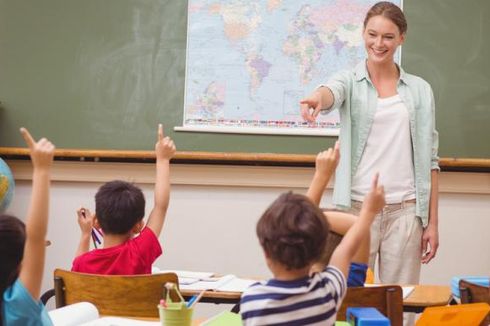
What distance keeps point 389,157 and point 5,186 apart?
215cm

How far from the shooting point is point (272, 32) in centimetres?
458

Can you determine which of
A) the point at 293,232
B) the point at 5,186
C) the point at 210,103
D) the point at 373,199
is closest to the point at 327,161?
the point at 373,199

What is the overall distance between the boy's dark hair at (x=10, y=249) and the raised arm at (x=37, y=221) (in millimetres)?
115

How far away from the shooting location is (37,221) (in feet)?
6.13

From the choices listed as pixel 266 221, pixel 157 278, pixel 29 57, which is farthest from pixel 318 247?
pixel 29 57

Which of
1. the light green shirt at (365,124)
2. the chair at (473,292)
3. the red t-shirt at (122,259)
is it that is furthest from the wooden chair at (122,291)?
the light green shirt at (365,124)

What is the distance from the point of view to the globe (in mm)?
4348

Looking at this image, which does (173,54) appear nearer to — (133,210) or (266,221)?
(133,210)

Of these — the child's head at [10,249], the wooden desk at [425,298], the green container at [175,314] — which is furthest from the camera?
the wooden desk at [425,298]

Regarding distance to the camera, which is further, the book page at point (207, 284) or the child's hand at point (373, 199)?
the book page at point (207, 284)

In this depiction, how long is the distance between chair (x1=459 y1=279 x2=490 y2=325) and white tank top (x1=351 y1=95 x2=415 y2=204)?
80 cm

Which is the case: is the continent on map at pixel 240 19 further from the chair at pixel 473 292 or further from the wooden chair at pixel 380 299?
the wooden chair at pixel 380 299

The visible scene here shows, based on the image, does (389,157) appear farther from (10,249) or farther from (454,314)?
(10,249)

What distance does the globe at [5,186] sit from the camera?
4.35 meters
